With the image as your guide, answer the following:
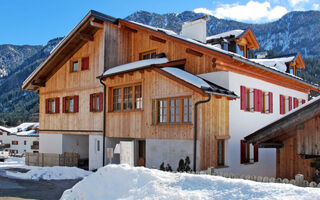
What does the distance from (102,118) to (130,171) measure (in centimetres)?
992

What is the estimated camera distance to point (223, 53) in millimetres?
14250

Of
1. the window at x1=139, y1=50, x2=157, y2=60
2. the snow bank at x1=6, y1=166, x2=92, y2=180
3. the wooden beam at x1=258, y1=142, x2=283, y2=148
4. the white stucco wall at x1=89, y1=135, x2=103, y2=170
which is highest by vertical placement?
the window at x1=139, y1=50, x2=157, y2=60

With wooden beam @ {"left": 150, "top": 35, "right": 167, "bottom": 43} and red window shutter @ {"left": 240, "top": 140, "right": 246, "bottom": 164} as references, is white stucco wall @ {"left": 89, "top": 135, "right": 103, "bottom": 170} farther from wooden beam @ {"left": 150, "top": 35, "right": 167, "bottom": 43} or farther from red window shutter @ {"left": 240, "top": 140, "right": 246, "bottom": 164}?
red window shutter @ {"left": 240, "top": 140, "right": 246, "bottom": 164}

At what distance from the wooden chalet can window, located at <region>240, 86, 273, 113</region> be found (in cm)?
396

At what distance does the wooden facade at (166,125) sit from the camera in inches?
546

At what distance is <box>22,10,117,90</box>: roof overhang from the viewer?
19.8 meters

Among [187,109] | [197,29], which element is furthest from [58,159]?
[197,29]

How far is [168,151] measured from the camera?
48.8 feet

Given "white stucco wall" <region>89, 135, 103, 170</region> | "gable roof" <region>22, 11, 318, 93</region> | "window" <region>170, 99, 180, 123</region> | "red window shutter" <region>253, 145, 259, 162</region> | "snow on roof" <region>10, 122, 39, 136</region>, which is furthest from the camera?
"snow on roof" <region>10, 122, 39, 136</region>

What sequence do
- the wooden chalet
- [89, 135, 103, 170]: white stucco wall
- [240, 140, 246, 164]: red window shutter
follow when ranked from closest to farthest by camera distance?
1. the wooden chalet
2. [240, 140, 246, 164]: red window shutter
3. [89, 135, 103, 170]: white stucco wall

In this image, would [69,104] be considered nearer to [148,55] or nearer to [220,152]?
[148,55]

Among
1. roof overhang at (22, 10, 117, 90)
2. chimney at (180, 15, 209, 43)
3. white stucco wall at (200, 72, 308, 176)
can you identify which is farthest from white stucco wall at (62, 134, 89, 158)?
white stucco wall at (200, 72, 308, 176)

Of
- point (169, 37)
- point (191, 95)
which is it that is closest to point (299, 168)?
point (191, 95)

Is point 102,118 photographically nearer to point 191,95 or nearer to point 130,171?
point 191,95
